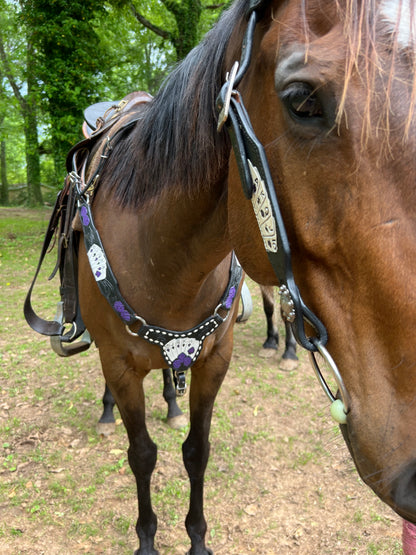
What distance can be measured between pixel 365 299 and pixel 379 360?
0.37 ft

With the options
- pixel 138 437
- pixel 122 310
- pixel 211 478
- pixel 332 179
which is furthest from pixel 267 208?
pixel 211 478

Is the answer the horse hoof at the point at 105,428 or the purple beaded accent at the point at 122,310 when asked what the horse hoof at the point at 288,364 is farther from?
the purple beaded accent at the point at 122,310

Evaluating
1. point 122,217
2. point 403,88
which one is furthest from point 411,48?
point 122,217

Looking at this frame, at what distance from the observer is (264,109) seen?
86 cm

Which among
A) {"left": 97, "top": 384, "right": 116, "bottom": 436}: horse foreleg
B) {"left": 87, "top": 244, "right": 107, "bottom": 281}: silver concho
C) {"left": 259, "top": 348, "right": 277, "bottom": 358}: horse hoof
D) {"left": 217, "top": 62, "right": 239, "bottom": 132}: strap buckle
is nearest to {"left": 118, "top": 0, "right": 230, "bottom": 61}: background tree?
{"left": 259, "top": 348, "right": 277, "bottom": 358}: horse hoof

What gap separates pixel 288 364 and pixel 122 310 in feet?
9.24

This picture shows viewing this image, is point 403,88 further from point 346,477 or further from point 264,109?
point 346,477

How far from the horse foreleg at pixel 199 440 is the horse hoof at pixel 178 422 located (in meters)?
1.00

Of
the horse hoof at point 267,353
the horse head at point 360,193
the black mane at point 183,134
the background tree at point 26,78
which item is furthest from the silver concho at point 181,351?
the background tree at point 26,78

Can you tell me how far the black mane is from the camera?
1.12m

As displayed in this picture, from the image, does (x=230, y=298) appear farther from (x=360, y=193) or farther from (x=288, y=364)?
(x=288, y=364)

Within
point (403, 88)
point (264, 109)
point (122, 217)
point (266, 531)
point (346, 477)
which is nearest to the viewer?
point (403, 88)

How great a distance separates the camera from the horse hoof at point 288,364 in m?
4.04

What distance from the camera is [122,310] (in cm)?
160
